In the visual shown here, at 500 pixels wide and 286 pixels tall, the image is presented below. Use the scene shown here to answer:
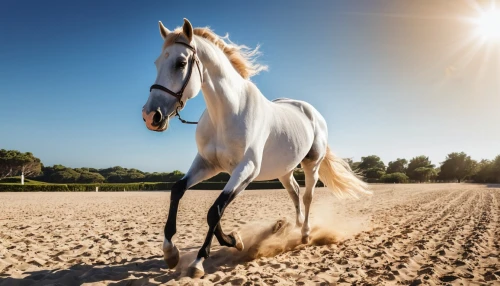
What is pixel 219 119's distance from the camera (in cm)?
329

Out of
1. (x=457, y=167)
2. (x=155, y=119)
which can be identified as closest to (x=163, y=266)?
(x=155, y=119)

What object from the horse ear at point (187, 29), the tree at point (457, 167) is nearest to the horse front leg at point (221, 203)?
the horse ear at point (187, 29)

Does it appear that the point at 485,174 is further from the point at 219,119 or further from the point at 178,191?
the point at 178,191

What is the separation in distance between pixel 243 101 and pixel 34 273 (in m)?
2.99

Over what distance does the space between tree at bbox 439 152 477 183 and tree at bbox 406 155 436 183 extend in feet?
14.0

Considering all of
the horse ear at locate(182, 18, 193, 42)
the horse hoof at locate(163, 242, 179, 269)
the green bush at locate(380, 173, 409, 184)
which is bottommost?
the green bush at locate(380, 173, 409, 184)

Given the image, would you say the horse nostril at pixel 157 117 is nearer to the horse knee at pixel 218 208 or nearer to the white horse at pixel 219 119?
the white horse at pixel 219 119

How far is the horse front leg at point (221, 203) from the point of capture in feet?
9.82

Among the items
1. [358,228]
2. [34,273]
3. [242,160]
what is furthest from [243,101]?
[358,228]

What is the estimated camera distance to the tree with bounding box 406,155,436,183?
226ft

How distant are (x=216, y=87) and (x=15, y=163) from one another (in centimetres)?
7023

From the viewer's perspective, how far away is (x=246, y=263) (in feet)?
12.2

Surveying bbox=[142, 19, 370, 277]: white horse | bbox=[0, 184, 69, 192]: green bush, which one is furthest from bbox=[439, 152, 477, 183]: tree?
bbox=[142, 19, 370, 277]: white horse

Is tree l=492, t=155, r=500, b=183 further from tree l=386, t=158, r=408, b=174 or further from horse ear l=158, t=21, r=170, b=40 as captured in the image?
horse ear l=158, t=21, r=170, b=40
